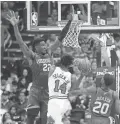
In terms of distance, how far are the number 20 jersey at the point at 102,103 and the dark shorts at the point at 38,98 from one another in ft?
4.85

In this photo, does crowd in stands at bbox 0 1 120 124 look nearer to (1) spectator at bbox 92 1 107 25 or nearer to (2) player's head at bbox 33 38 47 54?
(1) spectator at bbox 92 1 107 25

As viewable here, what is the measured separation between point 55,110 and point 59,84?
2.10 feet

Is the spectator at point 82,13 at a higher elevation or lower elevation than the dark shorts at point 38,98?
higher

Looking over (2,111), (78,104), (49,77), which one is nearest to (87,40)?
(78,104)

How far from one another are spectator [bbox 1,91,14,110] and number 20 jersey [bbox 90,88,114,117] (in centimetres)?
565

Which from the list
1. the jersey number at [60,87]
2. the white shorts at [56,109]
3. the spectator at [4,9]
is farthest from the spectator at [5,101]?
the jersey number at [60,87]

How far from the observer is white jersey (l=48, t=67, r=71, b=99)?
36.2ft

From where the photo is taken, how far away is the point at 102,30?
14.0 metres

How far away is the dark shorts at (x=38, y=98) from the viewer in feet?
36.1

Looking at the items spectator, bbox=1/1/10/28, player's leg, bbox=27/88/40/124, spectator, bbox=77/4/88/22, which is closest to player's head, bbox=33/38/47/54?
player's leg, bbox=27/88/40/124

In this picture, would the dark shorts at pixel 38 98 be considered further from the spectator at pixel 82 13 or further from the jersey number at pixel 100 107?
the spectator at pixel 82 13

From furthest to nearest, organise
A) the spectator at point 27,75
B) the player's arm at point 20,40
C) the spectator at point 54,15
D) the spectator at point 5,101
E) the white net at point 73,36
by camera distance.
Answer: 1. the spectator at point 27,75
2. the spectator at point 54,15
3. the spectator at point 5,101
4. the white net at point 73,36
5. the player's arm at point 20,40

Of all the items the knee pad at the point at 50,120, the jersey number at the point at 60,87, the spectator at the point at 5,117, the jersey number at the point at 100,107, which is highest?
the jersey number at the point at 60,87

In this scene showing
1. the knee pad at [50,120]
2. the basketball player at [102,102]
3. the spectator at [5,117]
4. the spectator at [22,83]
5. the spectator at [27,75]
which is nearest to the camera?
the basketball player at [102,102]
